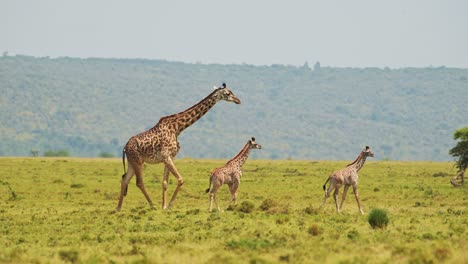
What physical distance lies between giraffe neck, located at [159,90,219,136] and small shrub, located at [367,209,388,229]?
6194 millimetres

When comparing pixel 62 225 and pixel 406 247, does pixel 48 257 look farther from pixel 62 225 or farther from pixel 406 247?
pixel 406 247

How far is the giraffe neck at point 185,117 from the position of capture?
81.0ft

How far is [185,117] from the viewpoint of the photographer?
81.8 ft

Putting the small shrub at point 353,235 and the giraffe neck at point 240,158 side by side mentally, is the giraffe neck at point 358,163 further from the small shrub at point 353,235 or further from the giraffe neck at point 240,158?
the small shrub at point 353,235

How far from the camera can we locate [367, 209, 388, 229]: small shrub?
20297 millimetres

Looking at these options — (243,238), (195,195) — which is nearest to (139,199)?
(195,195)

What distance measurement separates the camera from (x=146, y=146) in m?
24.1

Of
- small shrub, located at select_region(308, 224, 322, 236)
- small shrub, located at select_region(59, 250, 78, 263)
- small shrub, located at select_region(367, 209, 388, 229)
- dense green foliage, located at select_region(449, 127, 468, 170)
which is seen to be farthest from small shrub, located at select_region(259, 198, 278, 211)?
dense green foliage, located at select_region(449, 127, 468, 170)

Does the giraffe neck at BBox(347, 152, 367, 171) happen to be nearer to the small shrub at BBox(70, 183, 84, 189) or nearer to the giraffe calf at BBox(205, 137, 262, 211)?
the giraffe calf at BBox(205, 137, 262, 211)

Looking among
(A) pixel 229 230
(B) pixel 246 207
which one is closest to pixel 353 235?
(A) pixel 229 230

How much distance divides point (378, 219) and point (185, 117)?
6632 millimetres

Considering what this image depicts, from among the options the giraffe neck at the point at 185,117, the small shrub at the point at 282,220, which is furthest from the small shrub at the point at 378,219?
the giraffe neck at the point at 185,117

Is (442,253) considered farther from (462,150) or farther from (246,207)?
(462,150)

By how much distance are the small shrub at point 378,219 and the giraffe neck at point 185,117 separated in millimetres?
6194
